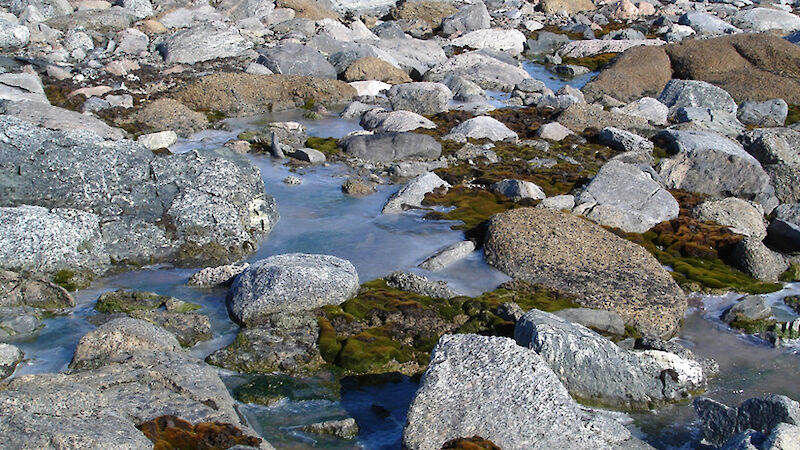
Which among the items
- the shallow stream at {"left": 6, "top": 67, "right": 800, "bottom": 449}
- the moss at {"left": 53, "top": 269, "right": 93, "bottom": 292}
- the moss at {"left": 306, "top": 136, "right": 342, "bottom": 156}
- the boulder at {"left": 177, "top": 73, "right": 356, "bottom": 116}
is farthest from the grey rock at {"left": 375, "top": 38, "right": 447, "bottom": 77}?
the moss at {"left": 53, "top": 269, "right": 93, "bottom": 292}

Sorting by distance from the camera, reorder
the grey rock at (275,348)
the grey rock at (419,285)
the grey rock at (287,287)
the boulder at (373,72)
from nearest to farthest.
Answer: the grey rock at (275,348)
the grey rock at (287,287)
the grey rock at (419,285)
the boulder at (373,72)

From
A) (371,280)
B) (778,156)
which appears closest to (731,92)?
(778,156)

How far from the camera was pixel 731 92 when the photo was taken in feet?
91.3

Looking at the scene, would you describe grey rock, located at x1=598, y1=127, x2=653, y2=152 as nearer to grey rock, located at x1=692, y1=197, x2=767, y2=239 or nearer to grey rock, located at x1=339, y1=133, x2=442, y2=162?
grey rock, located at x1=692, y1=197, x2=767, y2=239

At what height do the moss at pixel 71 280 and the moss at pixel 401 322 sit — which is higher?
the moss at pixel 71 280

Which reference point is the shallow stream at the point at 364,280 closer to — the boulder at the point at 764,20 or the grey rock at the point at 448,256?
the grey rock at the point at 448,256

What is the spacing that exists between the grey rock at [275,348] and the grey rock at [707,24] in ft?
126

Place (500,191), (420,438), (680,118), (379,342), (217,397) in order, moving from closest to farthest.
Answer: (420,438) → (217,397) → (379,342) → (500,191) → (680,118)

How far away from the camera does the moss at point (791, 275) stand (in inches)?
548

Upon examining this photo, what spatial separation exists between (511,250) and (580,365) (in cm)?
396

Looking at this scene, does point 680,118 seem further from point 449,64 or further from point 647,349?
point 647,349

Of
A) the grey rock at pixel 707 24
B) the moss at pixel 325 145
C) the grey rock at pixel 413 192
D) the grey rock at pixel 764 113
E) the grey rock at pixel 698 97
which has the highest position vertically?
the grey rock at pixel 413 192

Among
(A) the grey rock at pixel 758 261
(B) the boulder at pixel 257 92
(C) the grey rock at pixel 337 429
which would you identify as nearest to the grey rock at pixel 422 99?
(B) the boulder at pixel 257 92

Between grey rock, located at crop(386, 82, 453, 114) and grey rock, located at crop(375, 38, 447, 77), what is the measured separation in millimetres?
5215
